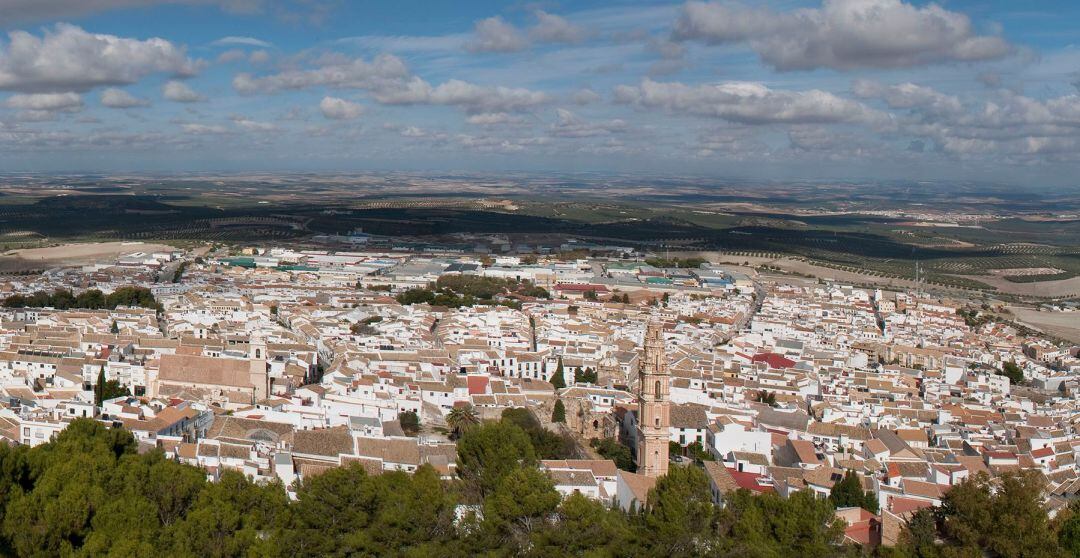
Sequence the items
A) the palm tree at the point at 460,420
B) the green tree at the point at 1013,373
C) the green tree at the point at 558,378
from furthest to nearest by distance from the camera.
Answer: the green tree at the point at 1013,373 < the green tree at the point at 558,378 < the palm tree at the point at 460,420

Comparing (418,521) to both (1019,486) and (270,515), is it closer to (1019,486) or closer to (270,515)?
(270,515)

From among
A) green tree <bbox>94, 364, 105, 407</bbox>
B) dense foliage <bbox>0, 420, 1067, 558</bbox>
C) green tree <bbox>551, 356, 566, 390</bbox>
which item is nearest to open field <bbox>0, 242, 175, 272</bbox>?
green tree <bbox>94, 364, 105, 407</bbox>

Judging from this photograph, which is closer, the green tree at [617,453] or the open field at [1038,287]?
the green tree at [617,453]

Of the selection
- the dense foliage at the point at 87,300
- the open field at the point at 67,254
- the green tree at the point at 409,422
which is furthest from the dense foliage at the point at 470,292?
the open field at the point at 67,254

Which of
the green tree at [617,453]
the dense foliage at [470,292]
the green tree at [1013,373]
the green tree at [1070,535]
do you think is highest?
the green tree at [1070,535]

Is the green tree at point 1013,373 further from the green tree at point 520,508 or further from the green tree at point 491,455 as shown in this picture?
the green tree at point 520,508

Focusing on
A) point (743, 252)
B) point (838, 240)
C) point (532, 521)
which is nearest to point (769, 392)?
point (532, 521)

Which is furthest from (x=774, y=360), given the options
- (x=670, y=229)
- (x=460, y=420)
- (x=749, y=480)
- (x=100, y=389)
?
(x=670, y=229)

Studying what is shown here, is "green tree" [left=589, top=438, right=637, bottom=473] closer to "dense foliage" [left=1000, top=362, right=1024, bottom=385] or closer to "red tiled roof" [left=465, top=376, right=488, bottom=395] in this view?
"red tiled roof" [left=465, top=376, right=488, bottom=395]
